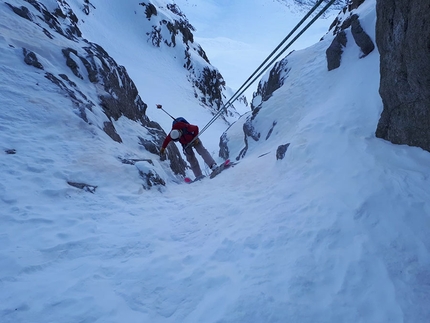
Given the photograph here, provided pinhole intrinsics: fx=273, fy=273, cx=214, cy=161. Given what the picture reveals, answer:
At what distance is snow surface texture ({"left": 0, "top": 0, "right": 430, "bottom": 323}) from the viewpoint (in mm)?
2309

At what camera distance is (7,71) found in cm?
643

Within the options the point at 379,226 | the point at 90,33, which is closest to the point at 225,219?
the point at 379,226

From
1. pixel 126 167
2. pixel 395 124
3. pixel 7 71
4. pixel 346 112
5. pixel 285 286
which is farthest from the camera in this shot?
pixel 7 71

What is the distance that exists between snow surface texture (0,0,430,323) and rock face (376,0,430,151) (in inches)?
10.1

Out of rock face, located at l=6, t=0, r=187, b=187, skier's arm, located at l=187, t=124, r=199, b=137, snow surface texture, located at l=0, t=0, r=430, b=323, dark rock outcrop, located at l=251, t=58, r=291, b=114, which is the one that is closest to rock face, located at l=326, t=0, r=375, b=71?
snow surface texture, located at l=0, t=0, r=430, b=323

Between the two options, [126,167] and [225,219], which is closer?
[225,219]

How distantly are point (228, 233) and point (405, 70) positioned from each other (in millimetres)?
3011

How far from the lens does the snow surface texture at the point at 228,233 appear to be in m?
2.31

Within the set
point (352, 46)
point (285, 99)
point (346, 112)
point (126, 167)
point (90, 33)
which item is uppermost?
point (352, 46)

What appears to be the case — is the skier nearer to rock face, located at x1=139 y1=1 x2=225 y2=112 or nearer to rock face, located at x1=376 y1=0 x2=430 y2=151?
rock face, located at x1=376 y1=0 x2=430 y2=151

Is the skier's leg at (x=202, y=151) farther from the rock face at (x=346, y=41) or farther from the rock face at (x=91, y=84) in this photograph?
the rock face at (x=346, y=41)

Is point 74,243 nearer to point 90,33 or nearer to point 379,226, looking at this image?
point 379,226

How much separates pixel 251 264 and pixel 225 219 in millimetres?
1243

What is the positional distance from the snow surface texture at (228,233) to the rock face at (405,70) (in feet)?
0.84
